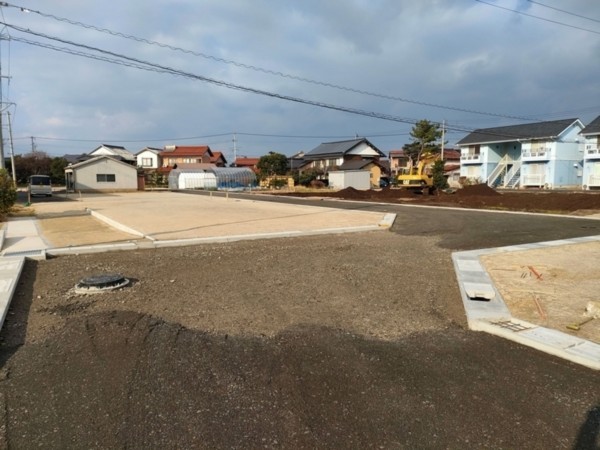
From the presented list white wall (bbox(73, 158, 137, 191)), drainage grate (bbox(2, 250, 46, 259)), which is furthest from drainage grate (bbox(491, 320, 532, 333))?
white wall (bbox(73, 158, 137, 191))

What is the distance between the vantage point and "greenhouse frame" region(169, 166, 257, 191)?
179 feet

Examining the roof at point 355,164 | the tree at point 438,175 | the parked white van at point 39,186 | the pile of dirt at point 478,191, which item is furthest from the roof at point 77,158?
the pile of dirt at point 478,191

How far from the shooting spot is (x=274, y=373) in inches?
137

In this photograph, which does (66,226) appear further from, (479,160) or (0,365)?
(479,160)

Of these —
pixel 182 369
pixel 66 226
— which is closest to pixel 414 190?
pixel 66 226

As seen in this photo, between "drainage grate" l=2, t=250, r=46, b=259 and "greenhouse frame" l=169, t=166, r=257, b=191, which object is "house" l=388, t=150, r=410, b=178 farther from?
"drainage grate" l=2, t=250, r=46, b=259

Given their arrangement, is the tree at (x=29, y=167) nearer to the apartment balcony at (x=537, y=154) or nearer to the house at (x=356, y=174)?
the house at (x=356, y=174)

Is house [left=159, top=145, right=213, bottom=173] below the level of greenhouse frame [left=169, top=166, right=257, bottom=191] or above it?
above

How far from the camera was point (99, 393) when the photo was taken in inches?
124

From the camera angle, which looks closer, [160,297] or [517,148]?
[160,297]

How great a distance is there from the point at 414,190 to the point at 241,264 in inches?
982

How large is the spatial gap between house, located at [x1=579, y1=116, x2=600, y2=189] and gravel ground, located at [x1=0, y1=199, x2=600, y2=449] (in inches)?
1682

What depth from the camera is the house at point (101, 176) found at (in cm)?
4503

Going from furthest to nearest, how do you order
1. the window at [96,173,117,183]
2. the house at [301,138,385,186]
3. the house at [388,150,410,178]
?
the house at [388,150,410,178] → the house at [301,138,385,186] → the window at [96,173,117,183]
